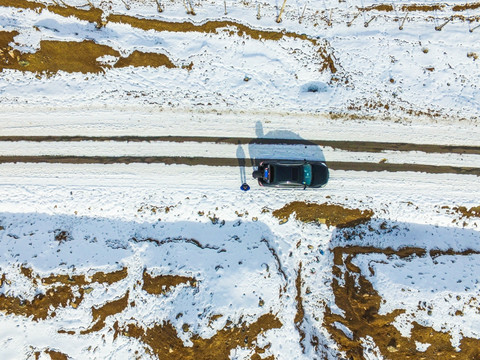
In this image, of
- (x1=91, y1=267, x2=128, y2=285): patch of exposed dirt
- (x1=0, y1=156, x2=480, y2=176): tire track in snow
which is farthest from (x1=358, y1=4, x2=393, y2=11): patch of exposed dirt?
(x1=91, y1=267, x2=128, y2=285): patch of exposed dirt

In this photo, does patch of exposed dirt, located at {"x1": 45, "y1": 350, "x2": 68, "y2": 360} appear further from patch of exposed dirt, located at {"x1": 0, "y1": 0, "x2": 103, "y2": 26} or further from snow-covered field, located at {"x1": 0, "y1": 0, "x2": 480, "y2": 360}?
patch of exposed dirt, located at {"x1": 0, "y1": 0, "x2": 103, "y2": 26}

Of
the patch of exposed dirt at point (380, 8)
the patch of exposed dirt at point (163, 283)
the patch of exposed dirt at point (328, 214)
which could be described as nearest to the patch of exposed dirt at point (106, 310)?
the patch of exposed dirt at point (163, 283)

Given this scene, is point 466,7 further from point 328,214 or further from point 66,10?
point 66,10

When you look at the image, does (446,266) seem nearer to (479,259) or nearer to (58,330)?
(479,259)

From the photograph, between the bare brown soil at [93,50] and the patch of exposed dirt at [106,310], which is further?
the bare brown soil at [93,50]

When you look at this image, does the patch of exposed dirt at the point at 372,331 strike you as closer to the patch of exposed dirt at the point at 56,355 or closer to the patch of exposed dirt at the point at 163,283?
the patch of exposed dirt at the point at 163,283

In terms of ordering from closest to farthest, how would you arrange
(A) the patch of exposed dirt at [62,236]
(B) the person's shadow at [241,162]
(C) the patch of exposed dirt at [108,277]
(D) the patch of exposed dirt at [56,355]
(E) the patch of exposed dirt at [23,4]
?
(D) the patch of exposed dirt at [56,355], (C) the patch of exposed dirt at [108,277], (A) the patch of exposed dirt at [62,236], (B) the person's shadow at [241,162], (E) the patch of exposed dirt at [23,4]

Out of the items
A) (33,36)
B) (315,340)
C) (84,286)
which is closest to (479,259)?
(315,340)

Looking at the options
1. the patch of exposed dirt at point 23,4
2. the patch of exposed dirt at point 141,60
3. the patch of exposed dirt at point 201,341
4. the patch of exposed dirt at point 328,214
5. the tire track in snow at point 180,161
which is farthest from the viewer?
the patch of exposed dirt at point 141,60
